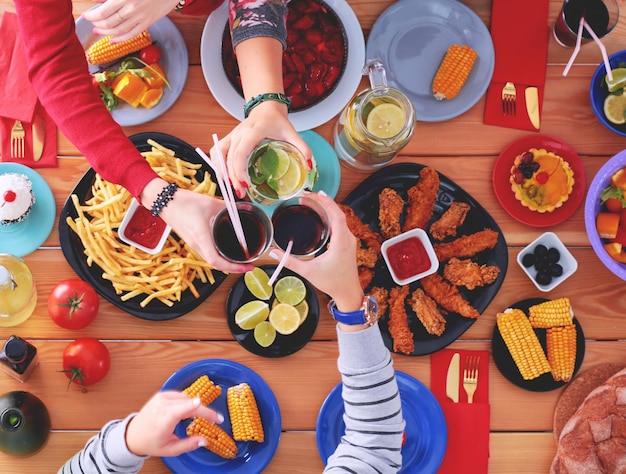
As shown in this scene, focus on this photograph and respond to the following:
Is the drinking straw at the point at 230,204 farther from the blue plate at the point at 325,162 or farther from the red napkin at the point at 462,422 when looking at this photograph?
the red napkin at the point at 462,422

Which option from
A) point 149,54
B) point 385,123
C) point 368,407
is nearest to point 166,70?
point 149,54

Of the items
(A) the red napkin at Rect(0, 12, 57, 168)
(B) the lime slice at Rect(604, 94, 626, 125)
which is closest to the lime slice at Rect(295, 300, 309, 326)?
(A) the red napkin at Rect(0, 12, 57, 168)

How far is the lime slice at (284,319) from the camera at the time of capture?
1.94 meters

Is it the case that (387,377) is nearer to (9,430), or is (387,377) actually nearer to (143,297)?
(143,297)

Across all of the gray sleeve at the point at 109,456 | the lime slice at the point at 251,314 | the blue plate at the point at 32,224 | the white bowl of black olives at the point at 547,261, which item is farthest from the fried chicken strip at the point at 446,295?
the blue plate at the point at 32,224

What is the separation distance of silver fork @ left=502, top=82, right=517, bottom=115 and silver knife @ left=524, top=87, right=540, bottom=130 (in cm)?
5

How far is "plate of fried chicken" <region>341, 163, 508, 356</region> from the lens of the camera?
6.53 ft

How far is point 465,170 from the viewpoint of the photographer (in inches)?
84.0

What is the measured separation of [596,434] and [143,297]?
1614 mm

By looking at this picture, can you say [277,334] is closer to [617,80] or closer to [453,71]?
[453,71]

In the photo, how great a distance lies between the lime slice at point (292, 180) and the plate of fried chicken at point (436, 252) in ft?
1.30

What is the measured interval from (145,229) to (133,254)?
3.7 inches

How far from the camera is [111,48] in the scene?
1.94 metres

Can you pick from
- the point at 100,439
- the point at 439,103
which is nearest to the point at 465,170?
the point at 439,103
